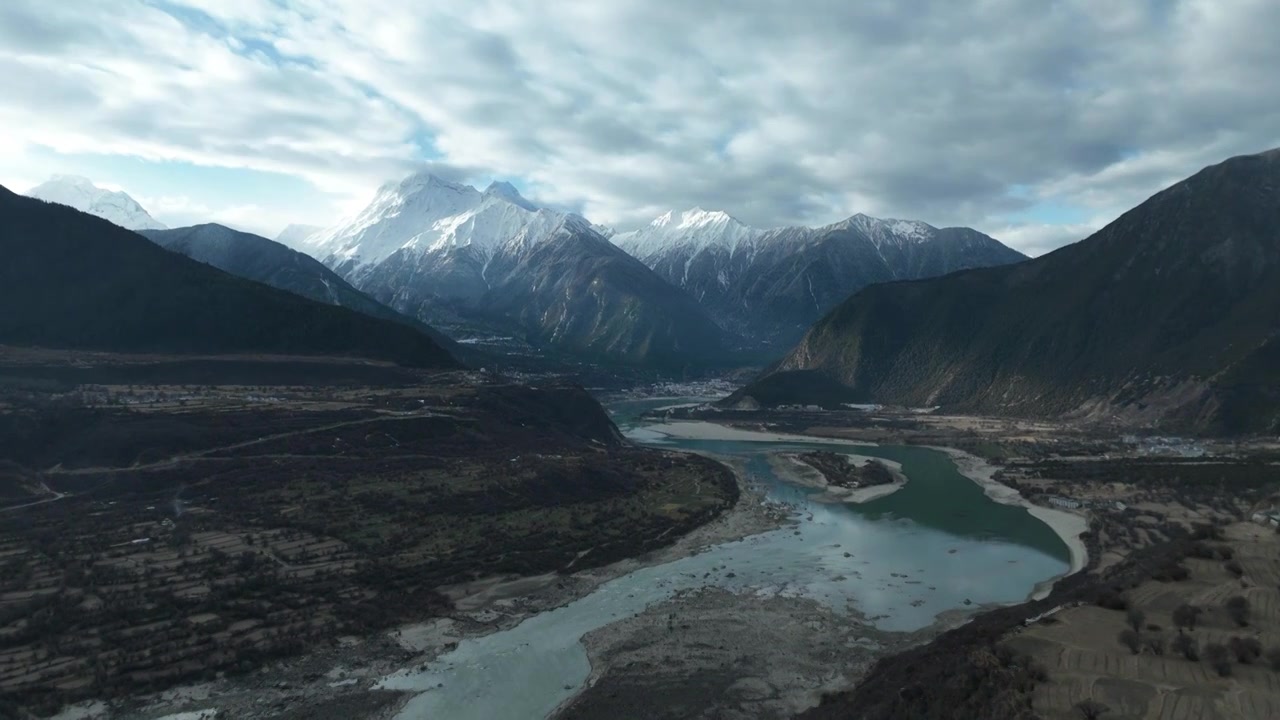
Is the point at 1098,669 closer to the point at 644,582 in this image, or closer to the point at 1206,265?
the point at 644,582

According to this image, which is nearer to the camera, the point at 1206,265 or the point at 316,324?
the point at 316,324

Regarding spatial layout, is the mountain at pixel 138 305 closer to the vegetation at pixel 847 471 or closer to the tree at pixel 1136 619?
the vegetation at pixel 847 471

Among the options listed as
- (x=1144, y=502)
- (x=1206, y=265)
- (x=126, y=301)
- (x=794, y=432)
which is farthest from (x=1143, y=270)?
(x=126, y=301)

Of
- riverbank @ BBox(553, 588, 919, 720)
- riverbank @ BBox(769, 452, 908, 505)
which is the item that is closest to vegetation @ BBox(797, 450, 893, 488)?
riverbank @ BBox(769, 452, 908, 505)

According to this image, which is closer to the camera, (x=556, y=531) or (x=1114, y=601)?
(x=1114, y=601)

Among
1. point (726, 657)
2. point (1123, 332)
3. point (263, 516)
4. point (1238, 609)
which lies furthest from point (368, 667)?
point (1123, 332)

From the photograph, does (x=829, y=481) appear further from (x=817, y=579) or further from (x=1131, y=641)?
(x=1131, y=641)
